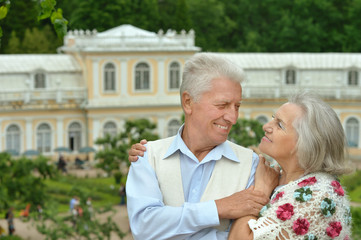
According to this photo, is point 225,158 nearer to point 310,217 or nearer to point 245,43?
point 310,217

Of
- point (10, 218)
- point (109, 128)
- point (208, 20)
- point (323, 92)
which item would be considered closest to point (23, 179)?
point (10, 218)

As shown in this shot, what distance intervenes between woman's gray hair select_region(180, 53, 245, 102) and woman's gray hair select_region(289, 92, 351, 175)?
0.41 meters

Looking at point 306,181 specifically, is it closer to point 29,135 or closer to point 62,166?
point 62,166

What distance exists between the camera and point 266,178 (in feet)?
11.6

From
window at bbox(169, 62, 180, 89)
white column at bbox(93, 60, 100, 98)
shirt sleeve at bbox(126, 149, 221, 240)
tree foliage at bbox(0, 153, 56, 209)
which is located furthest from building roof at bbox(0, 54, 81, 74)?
shirt sleeve at bbox(126, 149, 221, 240)

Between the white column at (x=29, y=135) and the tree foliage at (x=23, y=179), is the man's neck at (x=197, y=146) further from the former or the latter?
the white column at (x=29, y=135)

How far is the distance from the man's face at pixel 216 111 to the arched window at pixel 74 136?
22.7 meters

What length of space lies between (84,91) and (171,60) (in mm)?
3537

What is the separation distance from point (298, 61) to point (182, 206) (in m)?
25.6

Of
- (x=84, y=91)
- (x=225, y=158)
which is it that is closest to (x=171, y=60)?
(x=84, y=91)

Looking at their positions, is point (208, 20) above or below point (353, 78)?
above

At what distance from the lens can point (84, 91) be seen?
2581 cm

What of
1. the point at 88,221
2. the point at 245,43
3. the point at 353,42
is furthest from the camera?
the point at 245,43

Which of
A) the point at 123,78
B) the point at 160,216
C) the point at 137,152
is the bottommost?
the point at 160,216
